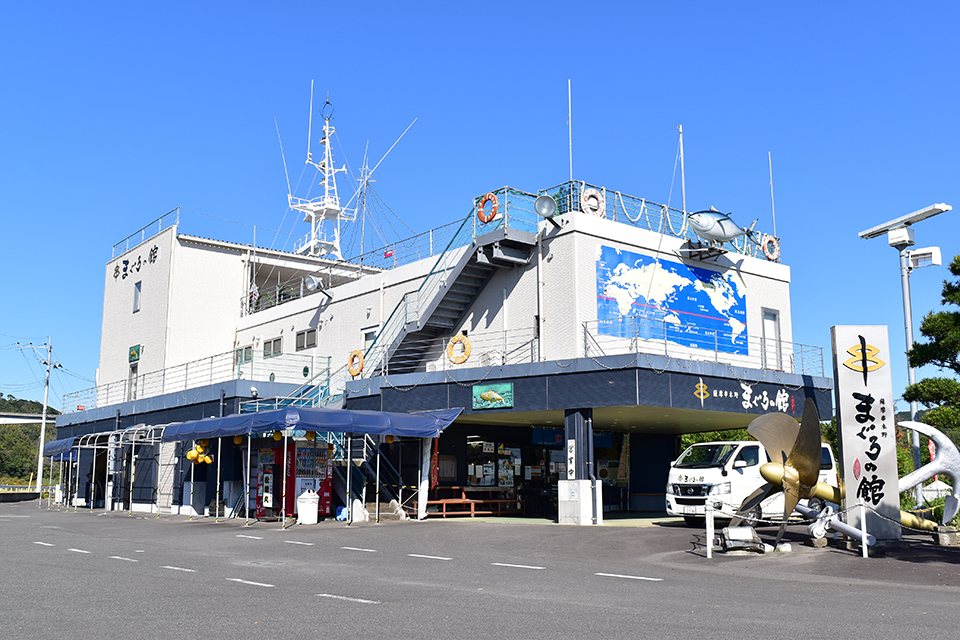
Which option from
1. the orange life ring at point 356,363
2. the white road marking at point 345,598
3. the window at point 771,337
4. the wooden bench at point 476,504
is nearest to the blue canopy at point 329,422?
the wooden bench at point 476,504

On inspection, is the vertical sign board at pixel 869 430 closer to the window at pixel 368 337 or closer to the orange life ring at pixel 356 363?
the orange life ring at pixel 356 363

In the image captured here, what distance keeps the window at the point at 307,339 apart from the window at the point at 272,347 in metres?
1.42

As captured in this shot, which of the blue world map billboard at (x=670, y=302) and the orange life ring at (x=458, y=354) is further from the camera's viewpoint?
the orange life ring at (x=458, y=354)

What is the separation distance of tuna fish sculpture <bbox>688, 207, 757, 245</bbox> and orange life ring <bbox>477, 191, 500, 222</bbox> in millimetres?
6007

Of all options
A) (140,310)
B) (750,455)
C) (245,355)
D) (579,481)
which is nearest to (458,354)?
(579,481)

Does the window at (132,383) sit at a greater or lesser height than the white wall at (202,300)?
lesser

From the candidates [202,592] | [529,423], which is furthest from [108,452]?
[202,592]

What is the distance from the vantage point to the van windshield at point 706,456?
20016 mm

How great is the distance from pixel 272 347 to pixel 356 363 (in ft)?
29.0

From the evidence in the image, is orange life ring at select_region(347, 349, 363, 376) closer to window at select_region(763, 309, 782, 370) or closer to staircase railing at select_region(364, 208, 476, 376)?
staircase railing at select_region(364, 208, 476, 376)

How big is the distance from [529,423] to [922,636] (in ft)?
66.2

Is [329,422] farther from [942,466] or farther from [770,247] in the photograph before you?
[770,247]

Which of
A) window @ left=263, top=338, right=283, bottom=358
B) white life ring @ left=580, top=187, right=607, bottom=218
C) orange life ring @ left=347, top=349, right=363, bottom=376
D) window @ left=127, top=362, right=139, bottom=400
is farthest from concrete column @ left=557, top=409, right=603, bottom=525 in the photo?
window @ left=127, top=362, right=139, bottom=400

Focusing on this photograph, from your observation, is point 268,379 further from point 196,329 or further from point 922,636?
point 922,636
